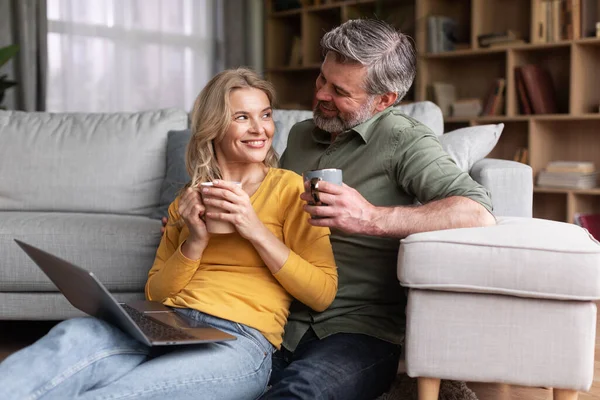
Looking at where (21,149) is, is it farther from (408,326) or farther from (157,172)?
(408,326)

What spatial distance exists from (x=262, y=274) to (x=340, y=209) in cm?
23

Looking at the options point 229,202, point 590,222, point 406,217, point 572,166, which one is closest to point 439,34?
point 572,166

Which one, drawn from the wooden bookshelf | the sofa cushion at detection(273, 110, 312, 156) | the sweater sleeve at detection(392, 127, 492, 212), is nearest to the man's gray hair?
the sweater sleeve at detection(392, 127, 492, 212)

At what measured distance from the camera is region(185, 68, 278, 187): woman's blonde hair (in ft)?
5.02

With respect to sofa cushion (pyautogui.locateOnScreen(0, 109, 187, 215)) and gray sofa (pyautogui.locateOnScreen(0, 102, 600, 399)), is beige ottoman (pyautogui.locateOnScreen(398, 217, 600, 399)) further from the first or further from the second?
sofa cushion (pyautogui.locateOnScreen(0, 109, 187, 215))

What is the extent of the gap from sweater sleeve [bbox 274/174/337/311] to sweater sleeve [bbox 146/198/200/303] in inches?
7.9

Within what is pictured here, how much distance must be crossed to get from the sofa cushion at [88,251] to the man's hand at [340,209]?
96cm

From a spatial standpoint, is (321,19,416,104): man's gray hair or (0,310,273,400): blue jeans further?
(321,19,416,104): man's gray hair

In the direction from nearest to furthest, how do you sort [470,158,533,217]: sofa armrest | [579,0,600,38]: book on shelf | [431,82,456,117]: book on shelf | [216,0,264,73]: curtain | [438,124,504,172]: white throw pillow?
[470,158,533,217]: sofa armrest, [438,124,504,172]: white throw pillow, [579,0,600,38]: book on shelf, [431,82,456,117]: book on shelf, [216,0,264,73]: curtain

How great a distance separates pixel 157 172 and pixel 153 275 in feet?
4.00

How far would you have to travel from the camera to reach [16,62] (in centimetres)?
402

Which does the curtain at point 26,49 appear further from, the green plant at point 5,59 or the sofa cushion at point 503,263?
the sofa cushion at point 503,263

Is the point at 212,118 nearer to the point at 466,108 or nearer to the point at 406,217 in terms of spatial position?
the point at 406,217

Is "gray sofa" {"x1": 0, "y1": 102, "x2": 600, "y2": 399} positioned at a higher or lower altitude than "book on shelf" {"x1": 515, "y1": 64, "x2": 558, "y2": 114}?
lower
